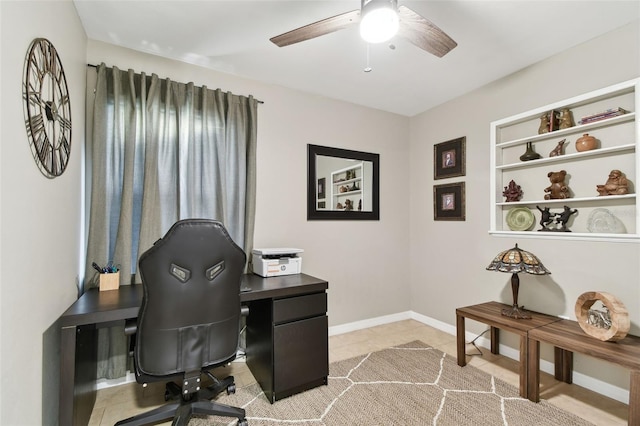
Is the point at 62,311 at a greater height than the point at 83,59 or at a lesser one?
lesser

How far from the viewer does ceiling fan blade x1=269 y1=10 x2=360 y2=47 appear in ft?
5.03

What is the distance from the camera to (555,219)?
94.6 inches

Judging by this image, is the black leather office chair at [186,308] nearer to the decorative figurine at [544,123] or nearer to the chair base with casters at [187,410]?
the chair base with casters at [187,410]

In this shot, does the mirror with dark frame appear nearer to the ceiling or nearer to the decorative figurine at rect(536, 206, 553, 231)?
the ceiling

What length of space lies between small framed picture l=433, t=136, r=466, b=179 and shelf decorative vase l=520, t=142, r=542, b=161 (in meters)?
0.61

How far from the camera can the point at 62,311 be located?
1609mm

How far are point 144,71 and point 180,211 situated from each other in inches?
44.5

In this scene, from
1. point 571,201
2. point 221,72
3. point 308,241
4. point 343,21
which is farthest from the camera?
point 308,241

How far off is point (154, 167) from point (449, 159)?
289 cm

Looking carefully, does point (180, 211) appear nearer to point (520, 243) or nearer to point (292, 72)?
point (292, 72)

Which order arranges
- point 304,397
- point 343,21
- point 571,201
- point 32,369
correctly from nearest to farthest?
point 32,369
point 343,21
point 304,397
point 571,201

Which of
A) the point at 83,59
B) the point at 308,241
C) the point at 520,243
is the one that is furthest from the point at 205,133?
the point at 520,243

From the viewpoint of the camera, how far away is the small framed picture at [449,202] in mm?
3135

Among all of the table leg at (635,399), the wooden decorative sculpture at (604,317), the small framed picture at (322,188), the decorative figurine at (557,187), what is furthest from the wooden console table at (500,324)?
the small framed picture at (322,188)
